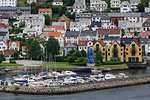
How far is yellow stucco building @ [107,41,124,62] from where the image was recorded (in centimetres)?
6988

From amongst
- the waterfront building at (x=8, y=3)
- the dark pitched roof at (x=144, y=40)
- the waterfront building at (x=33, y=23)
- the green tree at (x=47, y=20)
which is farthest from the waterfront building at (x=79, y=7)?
the dark pitched roof at (x=144, y=40)

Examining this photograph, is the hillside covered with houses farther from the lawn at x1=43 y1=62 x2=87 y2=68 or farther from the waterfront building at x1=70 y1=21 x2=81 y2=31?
the lawn at x1=43 y1=62 x2=87 y2=68

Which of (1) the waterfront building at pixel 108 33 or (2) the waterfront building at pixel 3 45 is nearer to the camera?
(2) the waterfront building at pixel 3 45

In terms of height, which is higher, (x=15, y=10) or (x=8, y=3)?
(x=8, y=3)

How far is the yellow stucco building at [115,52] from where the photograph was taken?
229 feet

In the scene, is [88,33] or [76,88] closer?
[76,88]

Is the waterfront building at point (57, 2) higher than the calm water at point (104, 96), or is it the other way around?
the waterfront building at point (57, 2)

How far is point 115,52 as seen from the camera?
69875 millimetres

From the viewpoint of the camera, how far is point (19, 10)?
9619cm

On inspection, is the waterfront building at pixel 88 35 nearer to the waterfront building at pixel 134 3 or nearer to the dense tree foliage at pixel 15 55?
the dense tree foliage at pixel 15 55

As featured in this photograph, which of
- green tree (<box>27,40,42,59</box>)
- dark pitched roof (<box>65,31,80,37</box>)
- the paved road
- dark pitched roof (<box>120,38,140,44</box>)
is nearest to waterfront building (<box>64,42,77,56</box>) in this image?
green tree (<box>27,40,42,59</box>)

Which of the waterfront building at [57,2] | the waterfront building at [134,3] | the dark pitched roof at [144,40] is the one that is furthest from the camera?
the waterfront building at [57,2]

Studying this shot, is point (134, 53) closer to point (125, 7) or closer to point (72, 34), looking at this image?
point (72, 34)

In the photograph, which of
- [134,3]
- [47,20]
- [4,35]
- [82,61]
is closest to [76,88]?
[82,61]
